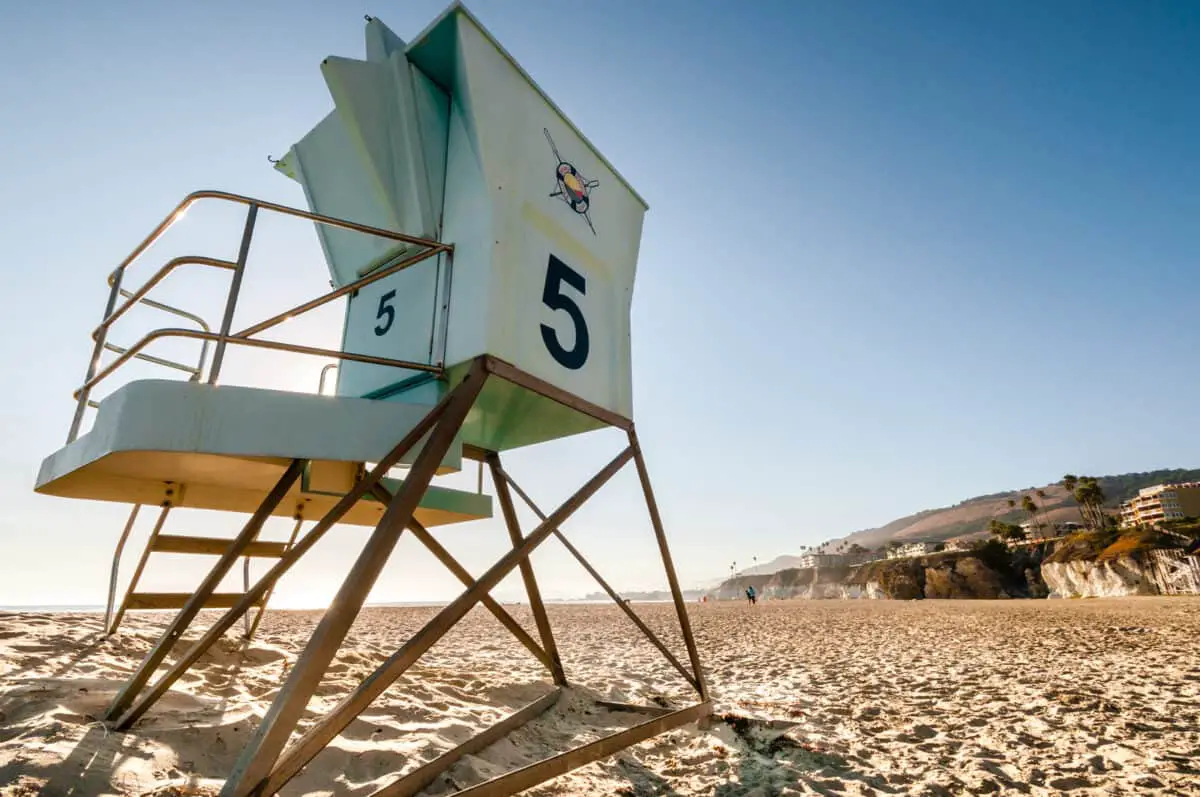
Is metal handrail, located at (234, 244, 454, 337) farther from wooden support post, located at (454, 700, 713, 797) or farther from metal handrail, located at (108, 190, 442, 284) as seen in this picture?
wooden support post, located at (454, 700, 713, 797)

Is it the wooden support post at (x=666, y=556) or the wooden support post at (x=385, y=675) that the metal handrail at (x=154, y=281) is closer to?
the wooden support post at (x=385, y=675)

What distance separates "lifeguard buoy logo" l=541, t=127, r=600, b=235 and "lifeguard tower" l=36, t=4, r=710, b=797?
2 cm

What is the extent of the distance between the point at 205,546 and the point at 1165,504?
139m

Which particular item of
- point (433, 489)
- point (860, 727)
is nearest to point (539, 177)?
point (433, 489)

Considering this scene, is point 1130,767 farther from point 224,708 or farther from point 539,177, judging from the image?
point 224,708

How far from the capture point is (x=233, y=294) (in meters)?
2.99

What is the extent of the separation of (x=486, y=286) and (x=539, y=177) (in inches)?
46.8

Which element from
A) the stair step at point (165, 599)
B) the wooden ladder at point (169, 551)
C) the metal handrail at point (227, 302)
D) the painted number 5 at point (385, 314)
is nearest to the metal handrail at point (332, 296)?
the metal handrail at point (227, 302)

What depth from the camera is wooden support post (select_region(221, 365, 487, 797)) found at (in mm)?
2150

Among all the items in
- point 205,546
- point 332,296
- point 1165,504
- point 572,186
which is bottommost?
point 205,546

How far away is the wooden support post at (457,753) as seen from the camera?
274 cm

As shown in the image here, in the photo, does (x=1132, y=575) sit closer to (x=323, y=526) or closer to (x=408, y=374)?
(x=408, y=374)

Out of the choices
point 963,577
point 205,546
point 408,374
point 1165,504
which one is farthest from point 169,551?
point 1165,504

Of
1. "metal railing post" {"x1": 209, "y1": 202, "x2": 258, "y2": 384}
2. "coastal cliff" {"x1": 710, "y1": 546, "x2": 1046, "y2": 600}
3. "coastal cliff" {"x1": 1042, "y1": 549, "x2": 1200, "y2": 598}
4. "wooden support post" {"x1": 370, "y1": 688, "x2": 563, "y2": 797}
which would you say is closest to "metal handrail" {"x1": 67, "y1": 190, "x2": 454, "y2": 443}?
"metal railing post" {"x1": 209, "y1": 202, "x2": 258, "y2": 384}
